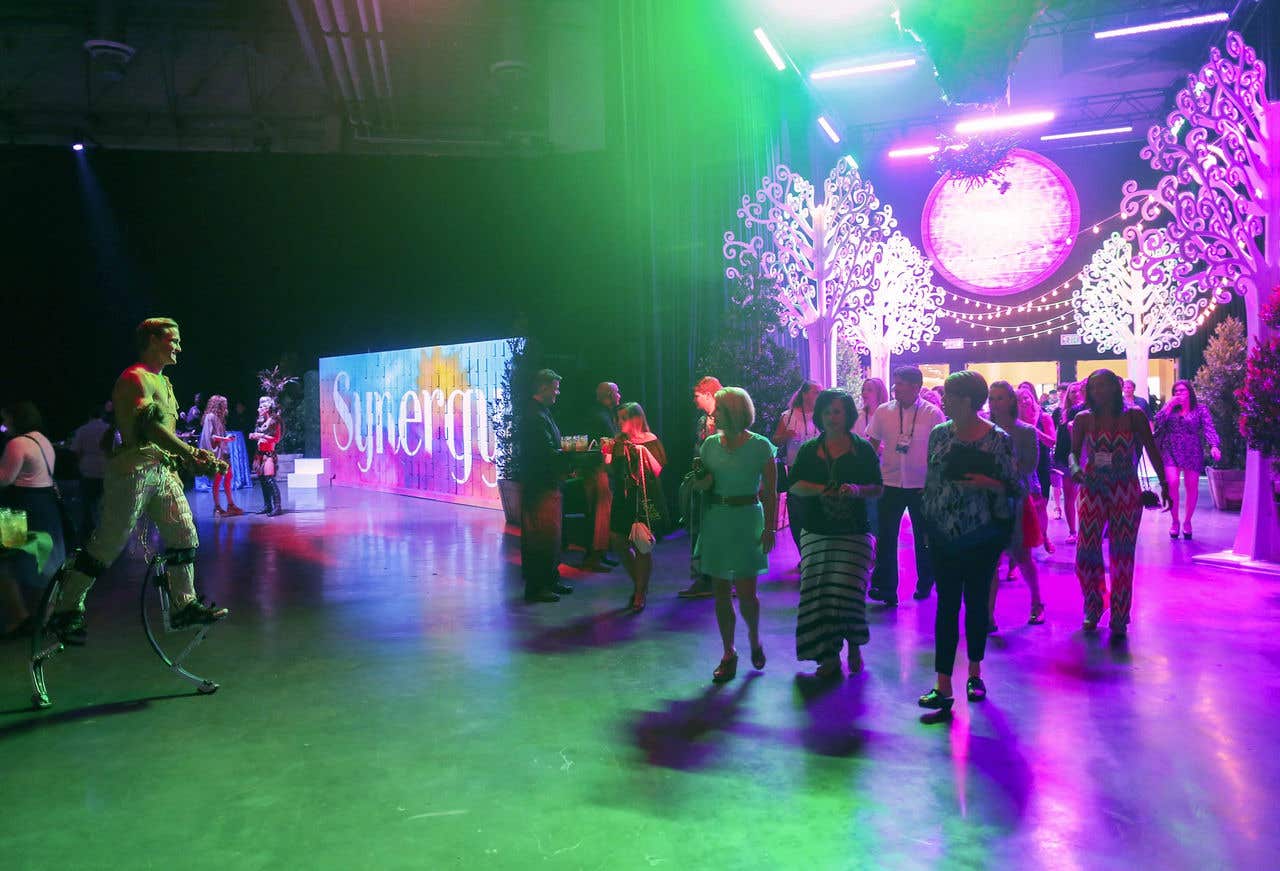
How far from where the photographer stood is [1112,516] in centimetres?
551

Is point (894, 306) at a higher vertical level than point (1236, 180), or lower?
higher

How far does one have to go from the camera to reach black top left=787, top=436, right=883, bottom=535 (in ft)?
15.2

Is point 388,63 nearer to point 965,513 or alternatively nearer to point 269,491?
point 269,491

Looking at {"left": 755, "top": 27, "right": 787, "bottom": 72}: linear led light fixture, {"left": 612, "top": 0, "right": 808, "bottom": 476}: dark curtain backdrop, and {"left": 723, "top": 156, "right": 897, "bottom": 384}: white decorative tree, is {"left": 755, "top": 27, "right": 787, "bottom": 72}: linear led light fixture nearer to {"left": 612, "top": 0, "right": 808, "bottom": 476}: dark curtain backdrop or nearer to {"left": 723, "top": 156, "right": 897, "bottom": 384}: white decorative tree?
{"left": 612, "top": 0, "right": 808, "bottom": 476}: dark curtain backdrop

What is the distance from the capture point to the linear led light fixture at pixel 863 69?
14435mm

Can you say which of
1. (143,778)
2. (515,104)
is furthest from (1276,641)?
(515,104)

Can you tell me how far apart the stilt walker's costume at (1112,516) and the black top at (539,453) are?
3541 mm

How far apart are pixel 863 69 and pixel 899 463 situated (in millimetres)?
10272

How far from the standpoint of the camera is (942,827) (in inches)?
117

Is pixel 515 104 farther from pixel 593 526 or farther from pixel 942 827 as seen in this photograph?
pixel 942 827

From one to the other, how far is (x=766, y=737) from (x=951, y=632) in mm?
970

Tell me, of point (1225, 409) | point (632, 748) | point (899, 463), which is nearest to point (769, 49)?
point (1225, 409)

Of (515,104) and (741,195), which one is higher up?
(515,104)

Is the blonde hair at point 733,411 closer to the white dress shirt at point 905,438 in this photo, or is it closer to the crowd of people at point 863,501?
the crowd of people at point 863,501
